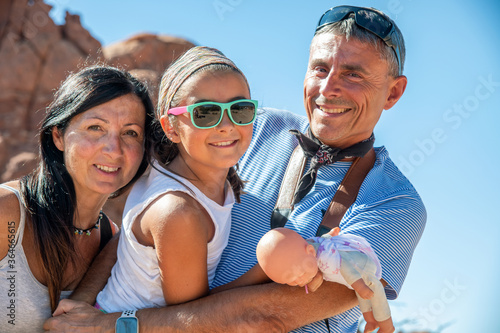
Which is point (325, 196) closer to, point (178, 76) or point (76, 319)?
point (178, 76)

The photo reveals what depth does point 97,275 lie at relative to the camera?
3.45 meters

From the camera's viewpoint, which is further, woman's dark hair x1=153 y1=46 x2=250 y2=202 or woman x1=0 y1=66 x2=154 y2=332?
woman x1=0 y1=66 x2=154 y2=332

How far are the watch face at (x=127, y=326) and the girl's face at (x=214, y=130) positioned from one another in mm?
970

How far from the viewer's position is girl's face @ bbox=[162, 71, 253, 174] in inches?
119

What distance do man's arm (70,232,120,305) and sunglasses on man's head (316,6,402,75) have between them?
7.53 feet

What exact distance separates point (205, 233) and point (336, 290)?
0.79 meters

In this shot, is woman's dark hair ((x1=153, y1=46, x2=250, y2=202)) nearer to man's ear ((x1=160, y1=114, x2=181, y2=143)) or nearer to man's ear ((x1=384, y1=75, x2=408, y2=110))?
man's ear ((x1=160, y1=114, x2=181, y2=143))

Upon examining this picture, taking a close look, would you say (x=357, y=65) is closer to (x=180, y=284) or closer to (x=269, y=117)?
(x=269, y=117)

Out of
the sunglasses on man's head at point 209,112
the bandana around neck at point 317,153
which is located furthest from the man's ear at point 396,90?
the sunglasses on man's head at point 209,112

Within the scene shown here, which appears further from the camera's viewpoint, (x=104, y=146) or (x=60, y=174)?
(x=60, y=174)

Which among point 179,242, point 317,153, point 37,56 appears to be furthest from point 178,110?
point 37,56

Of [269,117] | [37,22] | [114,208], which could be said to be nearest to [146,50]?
[37,22]

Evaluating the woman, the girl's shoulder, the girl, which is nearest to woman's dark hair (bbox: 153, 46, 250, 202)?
the girl

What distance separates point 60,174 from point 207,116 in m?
1.17
